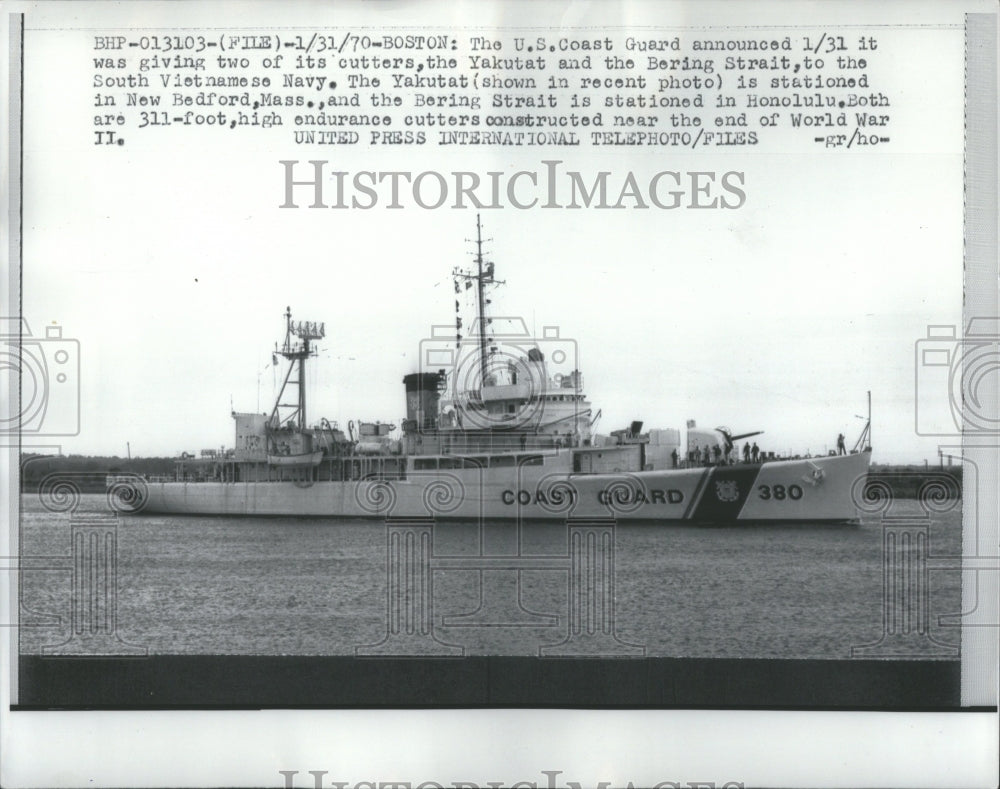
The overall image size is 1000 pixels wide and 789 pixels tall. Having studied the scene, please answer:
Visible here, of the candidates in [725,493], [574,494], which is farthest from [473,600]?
[725,493]

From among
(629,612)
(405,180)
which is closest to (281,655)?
(629,612)

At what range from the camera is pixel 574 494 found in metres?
5.03

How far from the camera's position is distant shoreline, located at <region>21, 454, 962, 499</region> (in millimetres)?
4609

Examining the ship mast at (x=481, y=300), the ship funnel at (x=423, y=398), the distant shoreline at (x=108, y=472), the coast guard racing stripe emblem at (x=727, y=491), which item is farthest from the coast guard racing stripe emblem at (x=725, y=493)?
the ship mast at (x=481, y=300)

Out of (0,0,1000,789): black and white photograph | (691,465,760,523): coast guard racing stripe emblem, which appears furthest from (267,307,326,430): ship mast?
(691,465,760,523): coast guard racing stripe emblem

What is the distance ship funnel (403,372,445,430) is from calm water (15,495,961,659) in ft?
1.90

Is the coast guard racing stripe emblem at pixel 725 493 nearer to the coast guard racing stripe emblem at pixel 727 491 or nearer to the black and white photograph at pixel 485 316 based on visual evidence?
the coast guard racing stripe emblem at pixel 727 491

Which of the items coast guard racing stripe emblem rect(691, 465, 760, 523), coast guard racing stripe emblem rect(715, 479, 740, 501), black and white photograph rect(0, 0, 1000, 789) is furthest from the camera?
coast guard racing stripe emblem rect(715, 479, 740, 501)

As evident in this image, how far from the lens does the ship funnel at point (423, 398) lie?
16.7 feet

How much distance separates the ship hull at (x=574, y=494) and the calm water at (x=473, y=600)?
0.39 feet

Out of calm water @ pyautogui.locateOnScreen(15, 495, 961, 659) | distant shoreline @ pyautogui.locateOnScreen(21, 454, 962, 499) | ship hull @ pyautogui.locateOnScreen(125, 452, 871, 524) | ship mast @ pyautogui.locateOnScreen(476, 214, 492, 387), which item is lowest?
calm water @ pyautogui.locateOnScreen(15, 495, 961, 659)

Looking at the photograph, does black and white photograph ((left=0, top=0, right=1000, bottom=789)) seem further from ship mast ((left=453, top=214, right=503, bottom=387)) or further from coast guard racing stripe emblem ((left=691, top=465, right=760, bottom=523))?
coast guard racing stripe emblem ((left=691, top=465, right=760, bottom=523))

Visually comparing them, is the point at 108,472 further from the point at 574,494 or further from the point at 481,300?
the point at 574,494

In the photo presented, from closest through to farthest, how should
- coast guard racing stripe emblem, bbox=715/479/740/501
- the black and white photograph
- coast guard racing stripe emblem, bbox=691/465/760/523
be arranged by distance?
1. the black and white photograph
2. coast guard racing stripe emblem, bbox=691/465/760/523
3. coast guard racing stripe emblem, bbox=715/479/740/501
